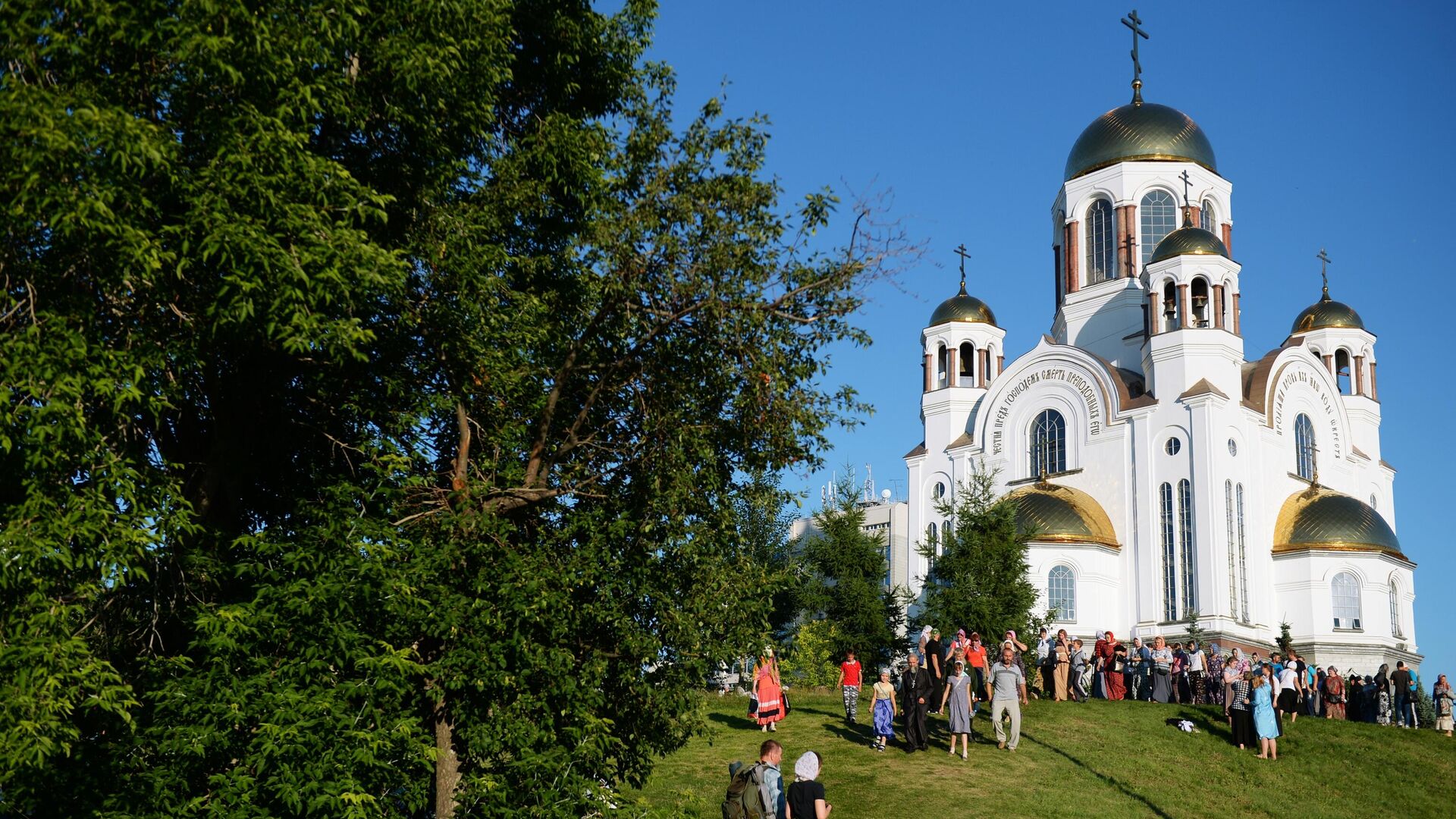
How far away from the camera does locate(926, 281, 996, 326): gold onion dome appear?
44.8 meters

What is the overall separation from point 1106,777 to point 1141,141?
1152 inches

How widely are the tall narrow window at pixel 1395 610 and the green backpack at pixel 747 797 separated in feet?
98.5

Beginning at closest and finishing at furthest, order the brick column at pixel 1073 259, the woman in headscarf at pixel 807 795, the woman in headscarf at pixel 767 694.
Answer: the woman in headscarf at pixel 807 795, the woman in headscarf at pixel 767 694, the brick column at pixel 1073 259

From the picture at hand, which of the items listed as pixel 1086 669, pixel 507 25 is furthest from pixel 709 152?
pixel 1086 669

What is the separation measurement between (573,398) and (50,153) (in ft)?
17.9

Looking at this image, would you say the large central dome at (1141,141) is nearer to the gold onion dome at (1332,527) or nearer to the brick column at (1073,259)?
the brick column at (1073,259)

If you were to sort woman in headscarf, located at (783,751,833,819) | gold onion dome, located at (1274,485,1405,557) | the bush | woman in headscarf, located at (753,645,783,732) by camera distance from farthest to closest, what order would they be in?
gold onion dome, located at (1274,485,1405,557) → the bush → woman in headscarf, located at (753,645,783,732) → woman in headscarf, located at (783,751,833,819)

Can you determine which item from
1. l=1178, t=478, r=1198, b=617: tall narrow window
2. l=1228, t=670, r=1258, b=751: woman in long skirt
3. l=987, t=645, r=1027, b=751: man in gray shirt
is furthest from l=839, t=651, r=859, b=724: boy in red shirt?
l=1178, t=478, r=1198, b=617: tall narrow window

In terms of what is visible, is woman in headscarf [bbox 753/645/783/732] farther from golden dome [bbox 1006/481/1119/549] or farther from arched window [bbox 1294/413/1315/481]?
arched window [bbox 1294/413/1315/481]

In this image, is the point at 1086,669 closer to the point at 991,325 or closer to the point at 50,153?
the point at 991,325

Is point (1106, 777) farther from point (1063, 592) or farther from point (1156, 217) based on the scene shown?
point (1156, 217)

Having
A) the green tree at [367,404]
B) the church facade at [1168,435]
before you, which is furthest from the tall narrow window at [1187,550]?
the green tree at [367,404]

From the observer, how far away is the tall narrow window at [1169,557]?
120 feet

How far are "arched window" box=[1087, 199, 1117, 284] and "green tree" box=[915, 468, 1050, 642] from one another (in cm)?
1587
